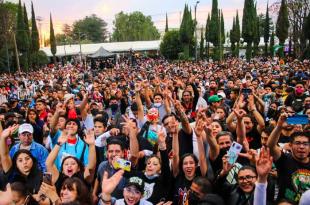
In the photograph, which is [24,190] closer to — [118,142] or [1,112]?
[118,142]

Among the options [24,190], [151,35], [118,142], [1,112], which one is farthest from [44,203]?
[151,35]

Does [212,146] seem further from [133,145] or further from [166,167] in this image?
[133,145]

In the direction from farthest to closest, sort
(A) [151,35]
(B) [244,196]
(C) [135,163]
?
(A) [151,35], (C) [135,163], (B) [244,196]

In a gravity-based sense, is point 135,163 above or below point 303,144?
below

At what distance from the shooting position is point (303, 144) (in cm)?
414

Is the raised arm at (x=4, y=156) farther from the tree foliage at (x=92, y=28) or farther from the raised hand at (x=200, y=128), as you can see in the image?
the tree foliage at (x=92, y=28)

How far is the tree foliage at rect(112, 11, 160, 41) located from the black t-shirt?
9791cm

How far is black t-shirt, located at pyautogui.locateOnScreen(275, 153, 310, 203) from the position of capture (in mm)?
3941

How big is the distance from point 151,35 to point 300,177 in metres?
101

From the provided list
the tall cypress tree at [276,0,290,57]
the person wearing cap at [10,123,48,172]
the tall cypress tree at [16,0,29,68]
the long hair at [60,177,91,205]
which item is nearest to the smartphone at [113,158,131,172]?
the long hair at [60,177,91,205]

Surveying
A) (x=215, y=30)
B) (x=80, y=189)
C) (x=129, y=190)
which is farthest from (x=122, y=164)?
(x=215, y=30)

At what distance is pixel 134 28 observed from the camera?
103250 millimetres

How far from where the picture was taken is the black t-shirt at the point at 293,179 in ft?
12.9

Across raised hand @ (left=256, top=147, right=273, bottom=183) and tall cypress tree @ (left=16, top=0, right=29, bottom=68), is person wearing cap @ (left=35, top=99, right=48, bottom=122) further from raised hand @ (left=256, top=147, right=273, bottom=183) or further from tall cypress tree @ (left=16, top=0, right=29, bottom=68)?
tall cypress tree @ (left=16, top=0, right=29, bottom=68)
